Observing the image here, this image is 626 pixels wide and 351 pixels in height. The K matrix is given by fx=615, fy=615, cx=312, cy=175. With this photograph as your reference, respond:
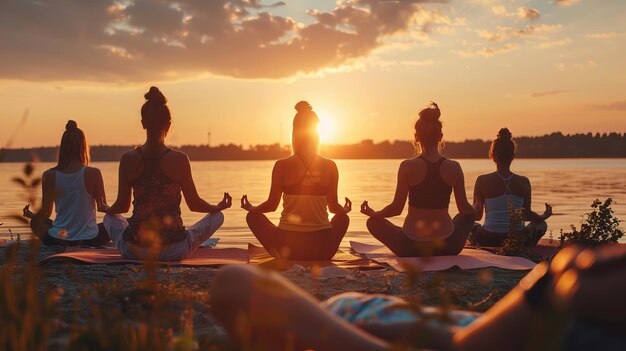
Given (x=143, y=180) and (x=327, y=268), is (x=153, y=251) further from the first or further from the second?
(x=143, y=180)

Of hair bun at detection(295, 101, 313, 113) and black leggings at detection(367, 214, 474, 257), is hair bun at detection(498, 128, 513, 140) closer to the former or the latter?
black leggings at detection(367, 214, 474, 257)

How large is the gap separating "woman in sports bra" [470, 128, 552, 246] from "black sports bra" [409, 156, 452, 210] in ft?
5.51

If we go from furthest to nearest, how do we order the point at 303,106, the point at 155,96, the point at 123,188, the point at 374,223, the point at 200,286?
the point at 374,223 < the point at 303,106 < the point at 123,188 < the point at 155,96 < the point at 200,286

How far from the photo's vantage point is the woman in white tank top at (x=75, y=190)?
361 inches

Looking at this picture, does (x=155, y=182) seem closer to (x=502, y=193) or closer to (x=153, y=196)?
(x=153, y=196)

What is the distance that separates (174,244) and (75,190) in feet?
7.87

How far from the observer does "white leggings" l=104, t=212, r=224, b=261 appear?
777cm

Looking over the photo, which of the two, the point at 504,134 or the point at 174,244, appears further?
the point at 504,134

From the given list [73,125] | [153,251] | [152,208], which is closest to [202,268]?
[152,208]

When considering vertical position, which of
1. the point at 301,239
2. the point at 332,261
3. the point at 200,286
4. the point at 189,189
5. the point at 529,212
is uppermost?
the point at 189,189

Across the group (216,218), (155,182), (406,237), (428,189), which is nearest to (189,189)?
(155,182)

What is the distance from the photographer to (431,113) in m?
8.41

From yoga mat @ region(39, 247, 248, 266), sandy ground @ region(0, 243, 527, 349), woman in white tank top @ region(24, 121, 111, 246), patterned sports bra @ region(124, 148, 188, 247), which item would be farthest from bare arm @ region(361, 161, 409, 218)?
woman in white tank top @ region(24, 121, 111, 246)

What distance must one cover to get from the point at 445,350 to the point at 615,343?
732 mm
